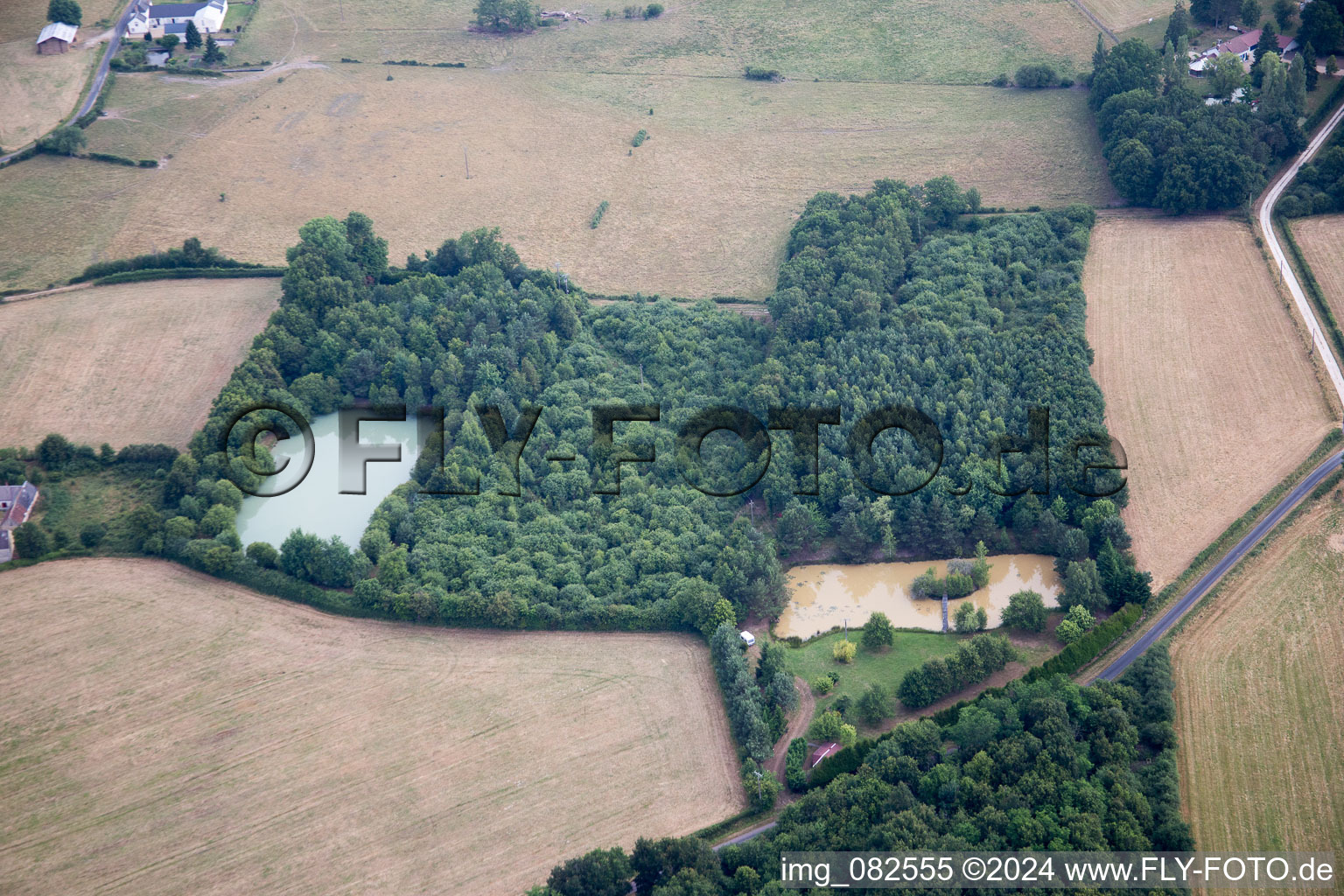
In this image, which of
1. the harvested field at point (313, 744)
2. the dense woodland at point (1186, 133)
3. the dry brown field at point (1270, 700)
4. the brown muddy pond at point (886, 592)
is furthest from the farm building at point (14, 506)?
the dense woodland at point (1186, 133)

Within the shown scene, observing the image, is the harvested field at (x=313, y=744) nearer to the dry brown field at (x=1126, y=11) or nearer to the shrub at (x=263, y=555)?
the shrub at (x=263, y=555)

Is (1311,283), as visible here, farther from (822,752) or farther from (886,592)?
(822,752)

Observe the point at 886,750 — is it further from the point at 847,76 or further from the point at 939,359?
the point at 847,76

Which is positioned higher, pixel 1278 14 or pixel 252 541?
pixel 1278 14

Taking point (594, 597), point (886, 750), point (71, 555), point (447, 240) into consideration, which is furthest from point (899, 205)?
point (71, 555)

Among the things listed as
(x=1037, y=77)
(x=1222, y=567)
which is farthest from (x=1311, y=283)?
(x=1037, y=77)

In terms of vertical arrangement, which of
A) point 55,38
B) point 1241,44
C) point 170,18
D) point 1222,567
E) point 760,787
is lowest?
point 760,787
